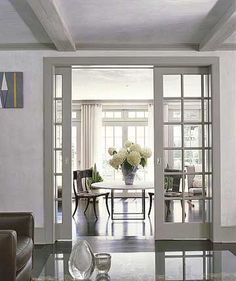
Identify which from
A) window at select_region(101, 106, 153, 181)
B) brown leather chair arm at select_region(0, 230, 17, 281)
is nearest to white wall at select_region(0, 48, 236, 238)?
brown leather chair arm at select_region(0, 230, 17, 281)

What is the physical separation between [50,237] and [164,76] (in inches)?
97.5

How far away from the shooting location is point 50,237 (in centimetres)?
521

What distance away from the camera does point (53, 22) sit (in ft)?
13.1

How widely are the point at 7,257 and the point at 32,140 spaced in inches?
105

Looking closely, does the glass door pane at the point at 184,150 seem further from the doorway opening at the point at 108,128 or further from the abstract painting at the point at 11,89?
the doorway opening at the point at 108,128

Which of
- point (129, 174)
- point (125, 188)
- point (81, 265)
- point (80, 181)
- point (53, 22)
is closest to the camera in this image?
point (81, 265)

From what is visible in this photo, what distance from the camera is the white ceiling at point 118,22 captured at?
3812mm

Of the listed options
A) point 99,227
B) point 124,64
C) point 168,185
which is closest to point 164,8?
point 124,64

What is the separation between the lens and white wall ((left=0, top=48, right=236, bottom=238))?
207 inches

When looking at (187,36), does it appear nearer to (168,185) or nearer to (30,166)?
(168,185)

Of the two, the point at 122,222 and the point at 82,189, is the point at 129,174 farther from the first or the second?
the point at 82,189

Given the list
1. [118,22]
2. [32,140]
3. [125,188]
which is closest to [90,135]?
[125,188]

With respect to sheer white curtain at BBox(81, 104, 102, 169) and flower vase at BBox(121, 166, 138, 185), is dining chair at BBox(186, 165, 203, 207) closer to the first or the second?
flower vase at BBox(121, 166, 138, 185)

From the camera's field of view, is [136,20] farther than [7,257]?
Yes
